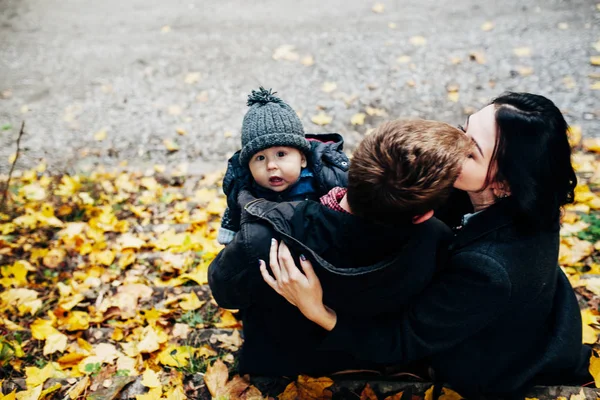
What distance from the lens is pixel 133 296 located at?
290cm

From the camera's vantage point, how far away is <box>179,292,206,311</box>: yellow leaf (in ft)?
9.02

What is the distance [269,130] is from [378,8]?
5738mm

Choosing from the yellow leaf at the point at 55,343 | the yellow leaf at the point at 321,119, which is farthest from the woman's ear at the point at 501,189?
the yellow leaf at the point at 321,119

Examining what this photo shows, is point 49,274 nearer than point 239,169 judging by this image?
No

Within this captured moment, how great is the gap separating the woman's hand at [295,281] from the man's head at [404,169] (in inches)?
12.4

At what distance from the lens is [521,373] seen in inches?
74.7

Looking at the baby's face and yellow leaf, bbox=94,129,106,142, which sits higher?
the baby's face

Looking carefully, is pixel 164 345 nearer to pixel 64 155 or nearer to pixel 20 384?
pixel 20 384

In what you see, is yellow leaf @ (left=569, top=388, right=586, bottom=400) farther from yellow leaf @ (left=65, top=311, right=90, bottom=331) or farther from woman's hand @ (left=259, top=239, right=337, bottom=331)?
yellow leaf @ (left=65, top=311, right=90, bottom=331)

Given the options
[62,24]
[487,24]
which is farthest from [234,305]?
[62,24]

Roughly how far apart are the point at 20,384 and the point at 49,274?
105 centimetres

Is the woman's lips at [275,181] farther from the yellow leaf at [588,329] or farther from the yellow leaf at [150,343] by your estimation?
the yellow leaf at [588,329]

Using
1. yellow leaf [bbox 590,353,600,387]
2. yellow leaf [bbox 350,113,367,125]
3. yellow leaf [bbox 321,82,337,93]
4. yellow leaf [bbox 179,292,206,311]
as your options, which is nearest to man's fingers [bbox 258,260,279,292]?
yellow leaf [bbox 179,292,206,311]

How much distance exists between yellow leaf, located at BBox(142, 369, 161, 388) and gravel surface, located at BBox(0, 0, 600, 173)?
283 centimetres
